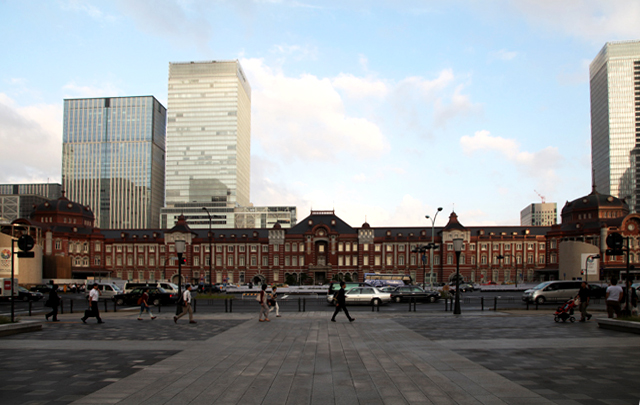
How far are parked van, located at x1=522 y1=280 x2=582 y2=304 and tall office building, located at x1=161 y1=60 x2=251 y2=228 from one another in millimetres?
160749

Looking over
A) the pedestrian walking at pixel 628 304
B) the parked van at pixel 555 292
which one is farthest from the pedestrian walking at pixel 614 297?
the parked van at pixel 555 292

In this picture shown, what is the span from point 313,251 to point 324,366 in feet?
313

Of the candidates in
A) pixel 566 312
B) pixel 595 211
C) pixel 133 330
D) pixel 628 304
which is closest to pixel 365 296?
pixel 566 312

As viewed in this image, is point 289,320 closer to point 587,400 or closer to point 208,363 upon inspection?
point 208,363

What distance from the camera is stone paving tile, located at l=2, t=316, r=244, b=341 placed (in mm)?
19219

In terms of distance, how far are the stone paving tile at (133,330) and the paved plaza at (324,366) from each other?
0.11 metres

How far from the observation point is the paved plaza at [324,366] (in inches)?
386

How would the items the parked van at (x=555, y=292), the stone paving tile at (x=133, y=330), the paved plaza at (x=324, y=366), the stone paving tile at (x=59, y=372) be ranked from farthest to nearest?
1. the parked van at (x=555, y=292)
2. the stone paving tile at (x=133, y=330)
3. the stone paving tile at (x=59, y=372)
4. the paved plaza at (x=324, y=366)

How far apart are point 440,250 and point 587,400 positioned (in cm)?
10110

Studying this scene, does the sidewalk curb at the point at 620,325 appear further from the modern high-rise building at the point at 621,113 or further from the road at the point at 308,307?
the modern high-rise building at the point at 621,113

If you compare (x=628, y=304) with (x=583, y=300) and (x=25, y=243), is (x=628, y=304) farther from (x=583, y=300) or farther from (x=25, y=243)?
(x=25, y=243)

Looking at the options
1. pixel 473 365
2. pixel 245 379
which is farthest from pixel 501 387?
pixel 245 379

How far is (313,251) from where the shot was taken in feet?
355

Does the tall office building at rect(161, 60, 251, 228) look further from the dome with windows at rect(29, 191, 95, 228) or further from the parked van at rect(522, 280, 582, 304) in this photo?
the parked van at rect(522, 280, 582, 304)
